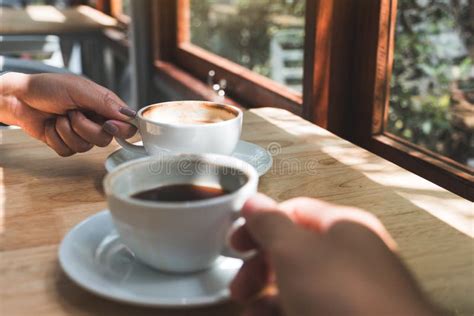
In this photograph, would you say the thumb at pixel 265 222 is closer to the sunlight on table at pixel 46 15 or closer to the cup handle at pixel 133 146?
the cup handle at pixel 133 146

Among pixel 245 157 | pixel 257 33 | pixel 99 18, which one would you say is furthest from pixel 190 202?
pixel 99 18

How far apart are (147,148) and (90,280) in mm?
290

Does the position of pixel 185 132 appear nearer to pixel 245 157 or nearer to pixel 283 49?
pixel 245 157

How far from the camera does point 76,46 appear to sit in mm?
4395

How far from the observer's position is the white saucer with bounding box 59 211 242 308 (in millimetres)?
433

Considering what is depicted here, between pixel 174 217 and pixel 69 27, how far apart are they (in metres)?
2.96

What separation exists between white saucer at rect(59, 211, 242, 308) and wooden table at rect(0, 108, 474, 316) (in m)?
0.02

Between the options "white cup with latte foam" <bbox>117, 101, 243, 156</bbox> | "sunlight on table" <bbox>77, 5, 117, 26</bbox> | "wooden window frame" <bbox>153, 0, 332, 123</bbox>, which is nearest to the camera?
"white cup with latte foam" <bbox>117, 101, 243, 156</bbox>

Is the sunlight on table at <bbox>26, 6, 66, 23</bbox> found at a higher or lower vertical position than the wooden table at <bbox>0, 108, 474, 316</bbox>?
higher

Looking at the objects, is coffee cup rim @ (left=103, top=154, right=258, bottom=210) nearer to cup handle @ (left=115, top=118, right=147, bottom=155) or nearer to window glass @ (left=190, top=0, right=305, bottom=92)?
cup handle @ (left=115, top=118, right=147, bottom=155)

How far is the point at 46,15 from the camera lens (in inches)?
144

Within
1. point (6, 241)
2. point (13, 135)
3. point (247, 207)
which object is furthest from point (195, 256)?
point (13, 135)

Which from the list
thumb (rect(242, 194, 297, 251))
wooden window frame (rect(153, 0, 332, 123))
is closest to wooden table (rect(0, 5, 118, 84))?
wooden window frame (rect(153, 0, 332, 123))

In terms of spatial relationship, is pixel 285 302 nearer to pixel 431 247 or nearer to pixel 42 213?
pixel 431 247
